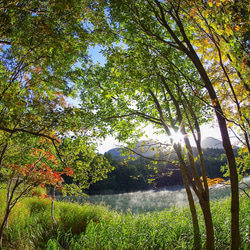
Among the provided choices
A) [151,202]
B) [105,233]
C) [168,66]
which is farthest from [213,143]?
[151,202]

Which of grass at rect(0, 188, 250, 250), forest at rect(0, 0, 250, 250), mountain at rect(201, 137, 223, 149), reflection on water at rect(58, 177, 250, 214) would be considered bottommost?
reflection on water at rect(58, 177, 250, 214)

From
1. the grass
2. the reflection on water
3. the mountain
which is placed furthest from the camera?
the reflection on water

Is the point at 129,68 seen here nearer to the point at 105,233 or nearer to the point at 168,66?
the point at 168,66

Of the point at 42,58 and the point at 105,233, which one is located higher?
the point at 42,58

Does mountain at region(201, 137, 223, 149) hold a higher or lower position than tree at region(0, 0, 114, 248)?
lower

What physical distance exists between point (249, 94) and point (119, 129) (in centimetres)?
346

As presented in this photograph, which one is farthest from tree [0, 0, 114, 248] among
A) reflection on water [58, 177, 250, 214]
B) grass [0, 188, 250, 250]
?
reflection on water [58, 177, 250, 214]

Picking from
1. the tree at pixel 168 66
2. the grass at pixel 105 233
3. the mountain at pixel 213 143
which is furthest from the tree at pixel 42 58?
the mountain at pixel 213 143

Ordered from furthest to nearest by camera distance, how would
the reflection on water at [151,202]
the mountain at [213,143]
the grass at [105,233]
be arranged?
the reflection on water at [151,202], the grass at [105,233], the mountain at [213,143]

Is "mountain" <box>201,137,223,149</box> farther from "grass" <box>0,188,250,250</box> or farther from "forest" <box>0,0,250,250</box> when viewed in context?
"grass" <box>0,188,250,250</box>

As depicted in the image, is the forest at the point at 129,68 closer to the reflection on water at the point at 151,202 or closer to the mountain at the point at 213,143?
the mountain at the point at 213,143

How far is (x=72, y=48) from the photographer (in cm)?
339

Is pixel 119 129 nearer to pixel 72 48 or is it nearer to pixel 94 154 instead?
pixel 94 154

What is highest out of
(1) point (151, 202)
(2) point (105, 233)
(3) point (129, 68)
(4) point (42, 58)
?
(4) point (42, 58)
